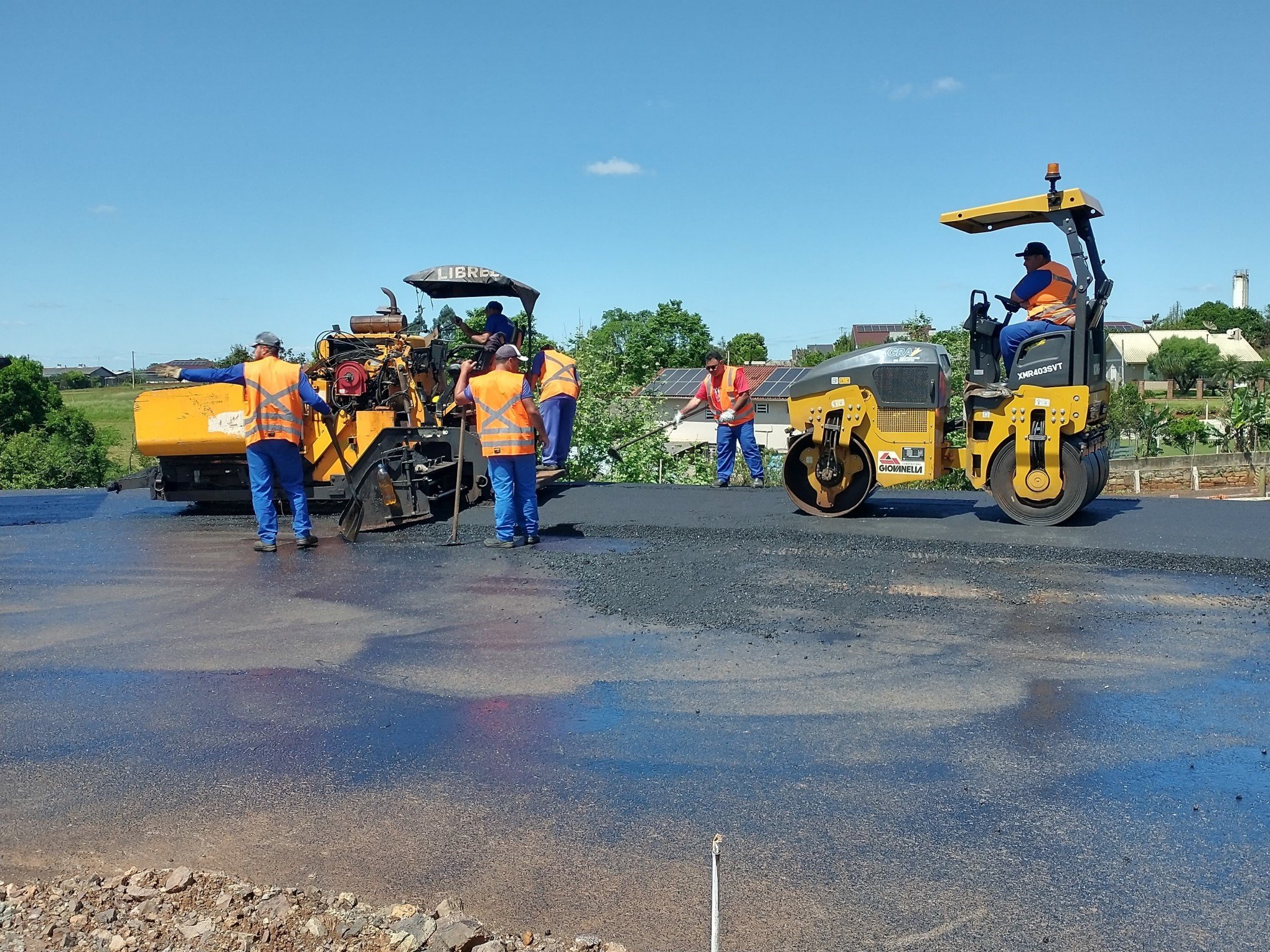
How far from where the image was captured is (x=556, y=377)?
35.6 feet

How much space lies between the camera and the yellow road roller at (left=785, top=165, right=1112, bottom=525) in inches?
329

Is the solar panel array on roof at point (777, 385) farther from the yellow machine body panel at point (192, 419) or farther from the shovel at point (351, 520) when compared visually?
the shovel at point (351, 520)

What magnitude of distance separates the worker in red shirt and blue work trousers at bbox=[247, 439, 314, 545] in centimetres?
448

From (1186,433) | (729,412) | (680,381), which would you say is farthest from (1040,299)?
(1186,433)

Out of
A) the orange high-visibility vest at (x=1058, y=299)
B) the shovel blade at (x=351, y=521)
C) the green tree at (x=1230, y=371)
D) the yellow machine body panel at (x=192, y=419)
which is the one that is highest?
the green tree at (x=1230, y=371)

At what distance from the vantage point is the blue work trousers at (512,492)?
28.2 ft

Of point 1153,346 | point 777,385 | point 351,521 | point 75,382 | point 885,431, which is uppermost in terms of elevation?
point 1153,346

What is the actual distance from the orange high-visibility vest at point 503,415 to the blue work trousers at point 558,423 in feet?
7.13

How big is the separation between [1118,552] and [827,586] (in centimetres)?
218

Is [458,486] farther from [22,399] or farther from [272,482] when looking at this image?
[22,399]

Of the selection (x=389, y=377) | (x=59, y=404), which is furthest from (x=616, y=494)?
(x=59, y=404)

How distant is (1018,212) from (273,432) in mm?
5975

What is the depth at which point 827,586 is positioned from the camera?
7.06 meters

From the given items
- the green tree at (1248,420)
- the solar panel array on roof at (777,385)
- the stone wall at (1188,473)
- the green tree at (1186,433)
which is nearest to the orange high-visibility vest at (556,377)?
the stone wall at (1188,473)
